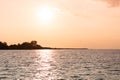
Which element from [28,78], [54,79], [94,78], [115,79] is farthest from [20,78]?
[115,79]

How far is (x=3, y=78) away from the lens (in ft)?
199

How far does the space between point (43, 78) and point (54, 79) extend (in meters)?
2.79

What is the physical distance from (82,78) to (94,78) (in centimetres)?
235

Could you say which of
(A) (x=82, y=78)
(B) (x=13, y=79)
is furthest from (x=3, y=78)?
(A) (x=82, y=78)

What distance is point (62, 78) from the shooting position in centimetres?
6178

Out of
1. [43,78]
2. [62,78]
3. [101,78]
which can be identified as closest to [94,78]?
[101,78]

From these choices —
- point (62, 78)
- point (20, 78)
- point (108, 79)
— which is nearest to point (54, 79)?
point (62, 78)

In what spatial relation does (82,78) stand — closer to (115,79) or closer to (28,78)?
(115,79)

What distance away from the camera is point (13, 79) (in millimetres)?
59281

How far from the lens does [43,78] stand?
62.5 m

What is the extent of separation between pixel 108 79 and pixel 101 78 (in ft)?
5.07

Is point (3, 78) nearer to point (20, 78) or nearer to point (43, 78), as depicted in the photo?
point (20, 78)

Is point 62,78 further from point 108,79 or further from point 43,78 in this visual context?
point 108,79

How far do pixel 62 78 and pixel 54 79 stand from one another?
1851 millimetres
